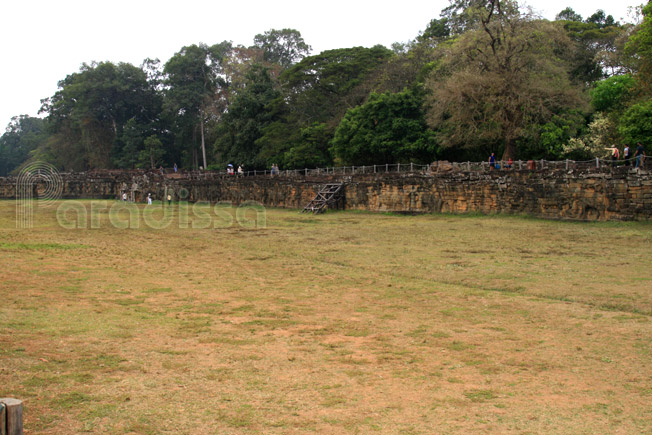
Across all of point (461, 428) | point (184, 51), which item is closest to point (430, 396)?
point (461, 428)

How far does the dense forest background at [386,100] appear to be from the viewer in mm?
24078

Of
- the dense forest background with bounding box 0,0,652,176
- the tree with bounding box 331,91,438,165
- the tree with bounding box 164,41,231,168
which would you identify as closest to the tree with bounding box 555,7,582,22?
the dense forest background with bounding box 0,0,652,176

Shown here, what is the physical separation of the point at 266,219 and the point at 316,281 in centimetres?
1483

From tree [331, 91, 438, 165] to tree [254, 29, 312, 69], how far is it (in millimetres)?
38466

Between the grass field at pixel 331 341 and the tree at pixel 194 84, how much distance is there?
48.6 meters

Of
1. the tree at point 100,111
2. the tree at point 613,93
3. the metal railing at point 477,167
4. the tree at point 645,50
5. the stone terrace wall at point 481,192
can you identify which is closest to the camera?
the stone terrace wall at point 481,192

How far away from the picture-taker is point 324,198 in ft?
95.7

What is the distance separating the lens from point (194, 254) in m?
14.1

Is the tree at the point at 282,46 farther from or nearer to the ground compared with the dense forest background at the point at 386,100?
farther from the ground

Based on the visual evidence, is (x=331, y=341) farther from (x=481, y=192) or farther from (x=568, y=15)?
(x=568, y=15)

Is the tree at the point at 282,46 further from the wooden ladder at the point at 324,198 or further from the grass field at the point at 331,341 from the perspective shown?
the grass field at the point at 331,341

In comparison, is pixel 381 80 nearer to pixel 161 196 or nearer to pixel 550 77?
pixel 550 77

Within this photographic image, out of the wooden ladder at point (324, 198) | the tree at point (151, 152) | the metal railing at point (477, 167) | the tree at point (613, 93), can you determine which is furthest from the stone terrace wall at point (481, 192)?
the tree at point (151, 152)

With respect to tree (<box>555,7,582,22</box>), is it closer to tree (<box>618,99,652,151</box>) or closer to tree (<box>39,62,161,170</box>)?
tree (<box>618,99,652,151</box>)
